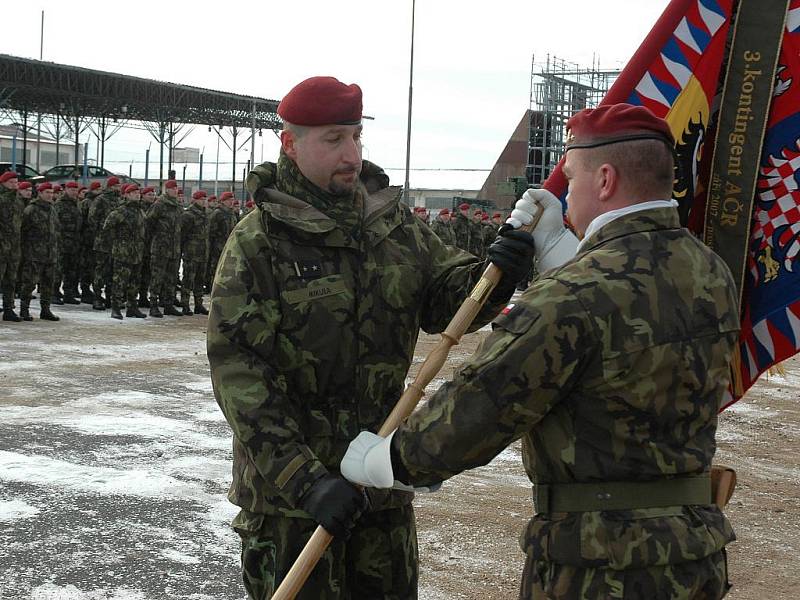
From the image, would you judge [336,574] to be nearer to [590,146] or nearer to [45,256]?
[590,146]

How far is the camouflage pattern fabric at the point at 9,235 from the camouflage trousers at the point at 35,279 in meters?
0.24

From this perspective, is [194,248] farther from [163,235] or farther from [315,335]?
[315,335]

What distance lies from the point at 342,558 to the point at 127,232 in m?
12.8

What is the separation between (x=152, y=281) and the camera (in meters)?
15.9

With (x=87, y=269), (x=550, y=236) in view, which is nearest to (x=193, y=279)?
(x=87, y=269)

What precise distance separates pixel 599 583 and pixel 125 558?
3328 mm

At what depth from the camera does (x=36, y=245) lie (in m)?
14.4

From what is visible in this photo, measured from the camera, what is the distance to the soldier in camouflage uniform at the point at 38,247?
14.3 m

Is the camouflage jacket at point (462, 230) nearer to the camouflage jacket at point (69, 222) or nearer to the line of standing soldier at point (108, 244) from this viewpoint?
the line of standing soldier at point (108, 244)

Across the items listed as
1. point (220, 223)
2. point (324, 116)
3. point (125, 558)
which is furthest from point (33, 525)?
point (220, 223)

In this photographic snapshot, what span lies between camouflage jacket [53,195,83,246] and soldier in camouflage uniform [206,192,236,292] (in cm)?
Result: 231

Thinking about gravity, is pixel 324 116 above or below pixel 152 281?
above

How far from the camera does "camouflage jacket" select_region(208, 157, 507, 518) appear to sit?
9.28ft

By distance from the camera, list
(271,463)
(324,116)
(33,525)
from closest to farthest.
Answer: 1. (271,463)
2. (324,116)
3. (33,525)
